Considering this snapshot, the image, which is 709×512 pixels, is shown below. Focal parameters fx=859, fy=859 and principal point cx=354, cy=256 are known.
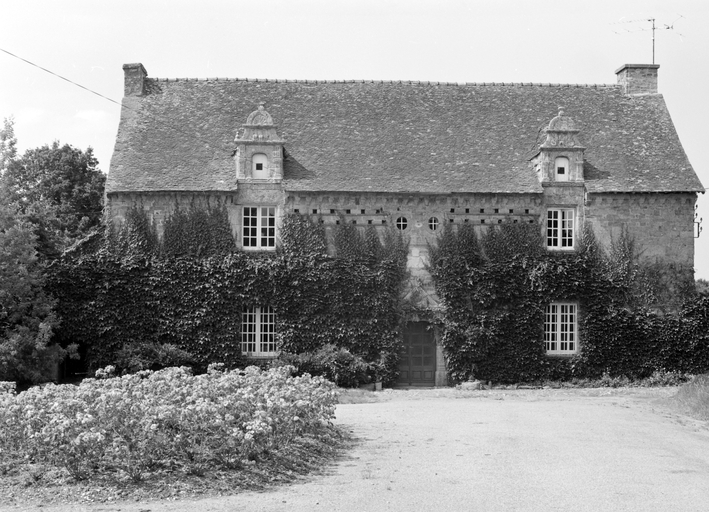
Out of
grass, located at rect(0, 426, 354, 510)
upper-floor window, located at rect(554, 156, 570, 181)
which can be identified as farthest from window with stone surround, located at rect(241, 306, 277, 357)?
grass, located at rect(0, 426, 354, 510)

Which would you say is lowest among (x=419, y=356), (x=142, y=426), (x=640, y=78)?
(x=419, y=356)

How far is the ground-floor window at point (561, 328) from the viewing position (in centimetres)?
2797

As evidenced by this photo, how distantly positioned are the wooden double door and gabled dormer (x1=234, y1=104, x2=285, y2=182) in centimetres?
661

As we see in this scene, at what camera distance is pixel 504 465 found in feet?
41.5

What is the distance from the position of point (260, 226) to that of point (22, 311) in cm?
759

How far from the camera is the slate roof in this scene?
27.7 m

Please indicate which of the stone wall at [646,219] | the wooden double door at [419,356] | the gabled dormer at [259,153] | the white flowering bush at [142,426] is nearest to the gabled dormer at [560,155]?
the stone wall at [646,219]

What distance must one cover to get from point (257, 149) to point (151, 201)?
12.3ft

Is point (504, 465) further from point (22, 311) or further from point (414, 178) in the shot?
point (22, 311)

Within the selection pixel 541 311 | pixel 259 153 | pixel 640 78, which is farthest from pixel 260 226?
pixel 640 78

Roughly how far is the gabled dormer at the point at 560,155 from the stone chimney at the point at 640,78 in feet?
16.0

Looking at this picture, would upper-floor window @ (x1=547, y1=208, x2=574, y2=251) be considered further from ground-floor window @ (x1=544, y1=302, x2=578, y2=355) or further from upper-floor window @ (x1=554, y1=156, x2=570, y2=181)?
ground-floor window @ (x1=544, y1=302, x2=578, y2=355)

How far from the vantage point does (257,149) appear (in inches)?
1090

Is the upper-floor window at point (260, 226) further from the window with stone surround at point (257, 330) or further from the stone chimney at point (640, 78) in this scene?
the stone chimney at point (640, 78)
